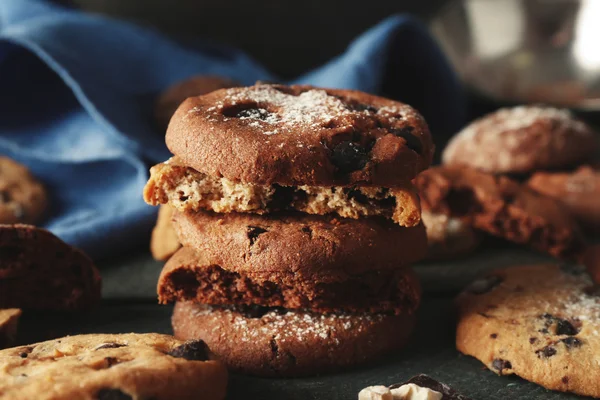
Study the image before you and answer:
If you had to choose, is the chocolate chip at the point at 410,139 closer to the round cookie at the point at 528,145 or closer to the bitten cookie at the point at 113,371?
the bitten cookie at the point at 113,371

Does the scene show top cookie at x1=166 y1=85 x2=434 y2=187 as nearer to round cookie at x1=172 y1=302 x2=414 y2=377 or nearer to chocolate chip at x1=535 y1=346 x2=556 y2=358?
round cookie at x1=172 y1=302 x2=414 y2=377

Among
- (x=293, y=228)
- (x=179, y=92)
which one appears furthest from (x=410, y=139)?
(x=179, y=92)

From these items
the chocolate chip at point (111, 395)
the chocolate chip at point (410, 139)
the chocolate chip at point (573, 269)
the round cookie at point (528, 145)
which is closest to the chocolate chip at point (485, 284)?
the chocolate chip at point (573, 269)

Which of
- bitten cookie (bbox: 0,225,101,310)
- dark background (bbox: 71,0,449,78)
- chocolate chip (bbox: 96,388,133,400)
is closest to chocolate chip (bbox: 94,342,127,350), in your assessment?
chocolate chip (bbox: 96,388,133,400)

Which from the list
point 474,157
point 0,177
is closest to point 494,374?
point 474,157

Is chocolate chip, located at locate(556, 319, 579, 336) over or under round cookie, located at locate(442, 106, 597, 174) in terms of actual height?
under

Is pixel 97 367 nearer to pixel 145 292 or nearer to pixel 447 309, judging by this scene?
pixel 145 292

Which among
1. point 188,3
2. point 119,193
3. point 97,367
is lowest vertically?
point 97,367
